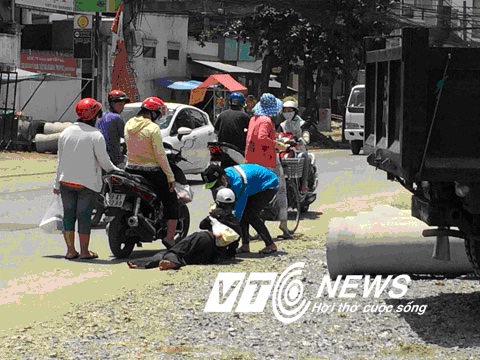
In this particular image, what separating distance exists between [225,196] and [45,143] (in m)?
22.3

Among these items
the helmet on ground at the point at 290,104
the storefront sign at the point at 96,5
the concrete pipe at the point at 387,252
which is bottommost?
the concrete pipe at the point at 387,252

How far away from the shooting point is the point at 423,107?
23.2 ft

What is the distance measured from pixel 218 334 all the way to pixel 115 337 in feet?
2.27

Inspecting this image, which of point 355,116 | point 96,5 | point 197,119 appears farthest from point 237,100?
point 96,5

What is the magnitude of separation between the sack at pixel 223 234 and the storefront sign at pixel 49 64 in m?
29.6

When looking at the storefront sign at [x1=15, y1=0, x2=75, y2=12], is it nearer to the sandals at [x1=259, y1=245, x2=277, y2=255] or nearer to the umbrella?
the umbrella

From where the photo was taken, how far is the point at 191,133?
21.1 meters

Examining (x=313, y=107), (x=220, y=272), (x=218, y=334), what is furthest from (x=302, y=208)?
(x=313, y=107)

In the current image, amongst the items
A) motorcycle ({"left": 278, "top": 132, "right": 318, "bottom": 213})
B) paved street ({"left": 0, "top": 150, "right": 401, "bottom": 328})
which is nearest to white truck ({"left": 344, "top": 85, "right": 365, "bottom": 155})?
paved street ({"left": 0, "top": 150, "right": 401, "bottom": 328})

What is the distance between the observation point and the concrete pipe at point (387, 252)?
9.12 m

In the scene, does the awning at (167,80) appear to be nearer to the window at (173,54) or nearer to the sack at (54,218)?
the window at (173,54)

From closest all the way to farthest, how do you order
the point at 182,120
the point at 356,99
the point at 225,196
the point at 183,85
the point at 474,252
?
1. the point at 474,252
2. the point at 225,196
3. the point at 182,120
4. the point at 356,99
5. the point at 183,85

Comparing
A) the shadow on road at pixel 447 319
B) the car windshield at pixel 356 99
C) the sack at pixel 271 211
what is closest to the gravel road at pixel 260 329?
the shadow on road at pixel 447 319

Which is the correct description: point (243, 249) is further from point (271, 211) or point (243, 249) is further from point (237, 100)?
point (237, 100)
